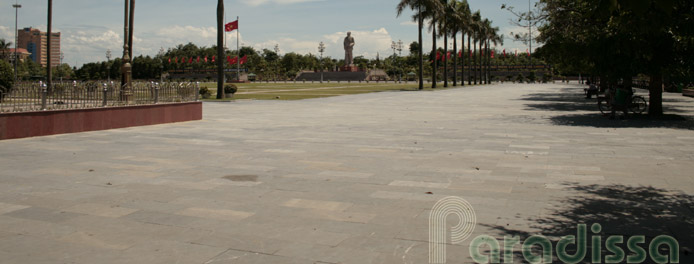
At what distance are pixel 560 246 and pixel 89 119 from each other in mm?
12795

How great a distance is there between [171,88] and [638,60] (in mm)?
15159

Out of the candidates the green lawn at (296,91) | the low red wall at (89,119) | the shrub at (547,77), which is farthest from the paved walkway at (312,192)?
the shrub at (547,77)

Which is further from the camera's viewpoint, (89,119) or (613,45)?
(613,45)

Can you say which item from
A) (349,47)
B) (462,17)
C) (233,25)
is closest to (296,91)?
(233,25)

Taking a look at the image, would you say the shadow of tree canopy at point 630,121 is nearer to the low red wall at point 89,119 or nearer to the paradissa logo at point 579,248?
the low red wall at point 89,119

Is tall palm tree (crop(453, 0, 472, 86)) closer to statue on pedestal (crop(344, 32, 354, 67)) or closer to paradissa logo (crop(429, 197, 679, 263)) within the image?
statue on pedestal (crop(344, 32, 354, 67))

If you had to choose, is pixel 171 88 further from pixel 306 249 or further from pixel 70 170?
pixel 306 249

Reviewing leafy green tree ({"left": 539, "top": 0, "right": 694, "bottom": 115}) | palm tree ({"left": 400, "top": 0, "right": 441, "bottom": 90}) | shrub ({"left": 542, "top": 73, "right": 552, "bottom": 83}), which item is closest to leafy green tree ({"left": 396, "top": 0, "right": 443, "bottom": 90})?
palm tree ({"left": 400, "top": 0, "right": 441, "bottom": 90})

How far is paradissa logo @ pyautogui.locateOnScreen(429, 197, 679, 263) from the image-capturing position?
4.50 metres

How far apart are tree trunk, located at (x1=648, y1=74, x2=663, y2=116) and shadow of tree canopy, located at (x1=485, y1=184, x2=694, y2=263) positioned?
45.1 feet

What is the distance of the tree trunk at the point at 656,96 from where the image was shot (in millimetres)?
19125

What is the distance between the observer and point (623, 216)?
5.84 meters

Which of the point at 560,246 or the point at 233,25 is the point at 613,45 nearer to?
the point at 560,246

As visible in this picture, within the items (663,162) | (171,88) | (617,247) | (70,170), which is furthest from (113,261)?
(171,88)
